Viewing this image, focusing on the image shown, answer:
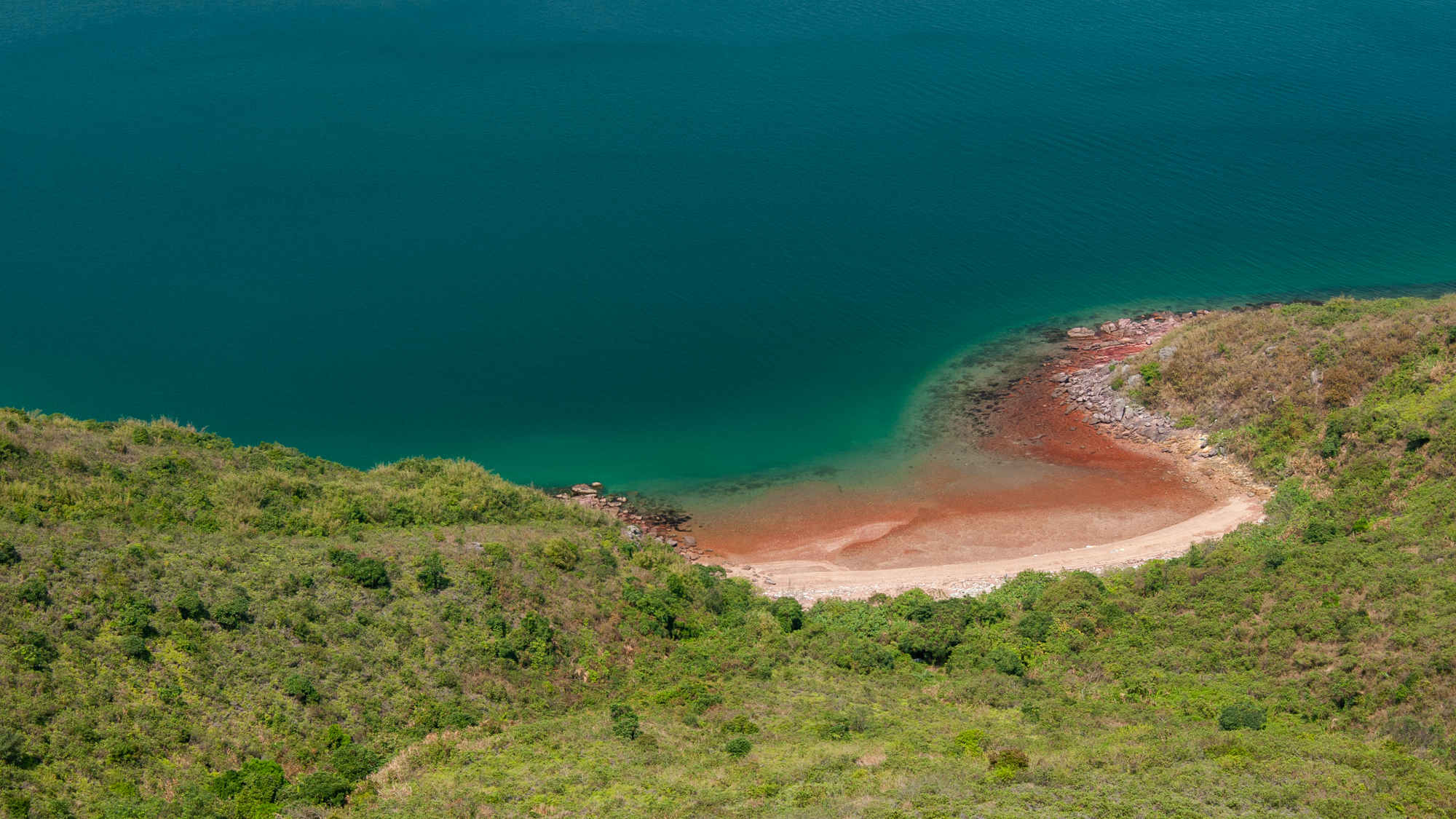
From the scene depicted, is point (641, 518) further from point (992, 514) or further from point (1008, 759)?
point (1008, 759)

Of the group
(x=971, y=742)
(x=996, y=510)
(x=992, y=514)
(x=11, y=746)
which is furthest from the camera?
(x=996, y=510)

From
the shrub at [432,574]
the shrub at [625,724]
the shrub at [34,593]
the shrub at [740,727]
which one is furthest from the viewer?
the shrub at [432,574]

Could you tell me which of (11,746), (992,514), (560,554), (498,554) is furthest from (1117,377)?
(11,746)

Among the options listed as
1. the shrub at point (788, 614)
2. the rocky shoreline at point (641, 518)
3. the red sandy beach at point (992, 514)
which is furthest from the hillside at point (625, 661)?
the rocky shoreline at point (641, 518)

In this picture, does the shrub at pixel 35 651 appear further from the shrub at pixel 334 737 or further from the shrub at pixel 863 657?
the shrub at pixel 863 657

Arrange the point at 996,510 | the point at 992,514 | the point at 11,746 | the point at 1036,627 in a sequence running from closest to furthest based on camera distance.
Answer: the point at 11,746, the point at 1036,627, the point at 992,514, the point at 996,510

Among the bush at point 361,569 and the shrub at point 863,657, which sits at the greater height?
the bush at point 361,569
